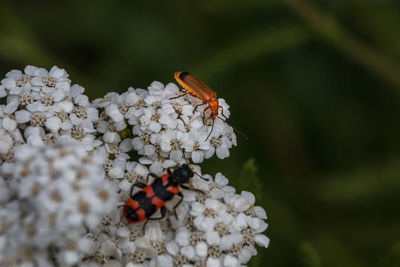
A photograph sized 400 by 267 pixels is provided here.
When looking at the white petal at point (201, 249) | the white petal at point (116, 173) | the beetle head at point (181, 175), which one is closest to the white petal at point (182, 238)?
the white petal at point (201, 249)

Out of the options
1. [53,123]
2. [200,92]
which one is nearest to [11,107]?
[53,123]

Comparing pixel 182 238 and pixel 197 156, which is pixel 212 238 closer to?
pixel 182 238

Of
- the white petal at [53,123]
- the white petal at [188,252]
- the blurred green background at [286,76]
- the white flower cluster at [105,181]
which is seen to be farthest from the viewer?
the blurred green background at [286,76]

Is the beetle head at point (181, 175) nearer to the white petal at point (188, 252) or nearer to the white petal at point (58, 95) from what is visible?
the white petal at point (188, 252)

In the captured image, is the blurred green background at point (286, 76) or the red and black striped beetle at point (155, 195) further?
the blurred green background at point (286, 76)

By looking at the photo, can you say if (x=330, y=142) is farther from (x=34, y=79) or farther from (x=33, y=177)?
(x=33, y=177)

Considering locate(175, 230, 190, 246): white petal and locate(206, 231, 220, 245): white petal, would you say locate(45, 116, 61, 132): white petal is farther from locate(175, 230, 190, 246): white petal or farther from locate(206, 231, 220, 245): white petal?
locate(206, 231, 220, 245): white petal
